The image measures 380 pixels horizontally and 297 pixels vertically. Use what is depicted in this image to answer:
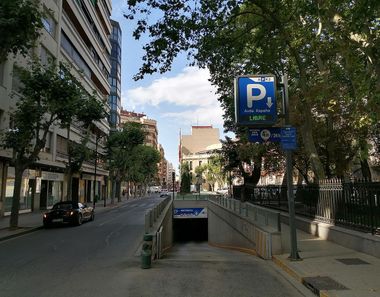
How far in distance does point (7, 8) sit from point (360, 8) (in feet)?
37.6

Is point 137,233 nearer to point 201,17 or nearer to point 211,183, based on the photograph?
point 201,17

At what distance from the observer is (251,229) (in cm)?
1503

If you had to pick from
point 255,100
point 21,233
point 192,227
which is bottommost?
point 192,227

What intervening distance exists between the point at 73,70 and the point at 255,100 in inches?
1388

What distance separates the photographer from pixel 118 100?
7806 centimetres

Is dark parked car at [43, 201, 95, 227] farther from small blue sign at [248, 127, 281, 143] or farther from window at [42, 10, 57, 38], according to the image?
window at [42, 10, 57, 38]

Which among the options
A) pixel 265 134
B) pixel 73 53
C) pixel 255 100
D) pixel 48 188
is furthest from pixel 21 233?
pixel 73 53

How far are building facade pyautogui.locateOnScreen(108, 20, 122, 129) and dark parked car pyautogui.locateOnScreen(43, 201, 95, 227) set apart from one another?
4908 cm

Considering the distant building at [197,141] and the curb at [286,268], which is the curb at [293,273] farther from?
the distant building at [197,141]

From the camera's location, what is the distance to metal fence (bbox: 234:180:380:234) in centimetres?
1102

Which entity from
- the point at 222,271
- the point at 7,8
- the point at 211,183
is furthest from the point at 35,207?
the point at 211,183

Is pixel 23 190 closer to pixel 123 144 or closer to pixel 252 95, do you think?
pixel 123 144

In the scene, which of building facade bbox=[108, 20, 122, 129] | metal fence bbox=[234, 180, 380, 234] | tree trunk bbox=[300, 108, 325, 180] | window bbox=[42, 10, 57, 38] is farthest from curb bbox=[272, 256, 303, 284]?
building facade bbox=[108, 20, 122, 129]

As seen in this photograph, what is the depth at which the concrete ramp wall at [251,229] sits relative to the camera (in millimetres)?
11398
